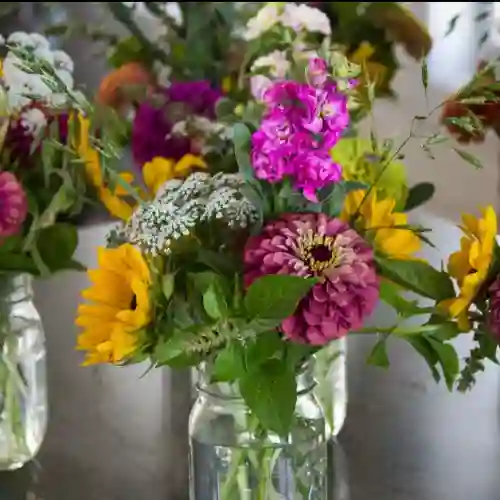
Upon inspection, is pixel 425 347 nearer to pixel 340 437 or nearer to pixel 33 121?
pixel 340 437

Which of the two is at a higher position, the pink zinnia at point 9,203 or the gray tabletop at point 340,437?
the pink zinnia at point 9,203

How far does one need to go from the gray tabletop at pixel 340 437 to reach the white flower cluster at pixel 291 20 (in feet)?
1.11

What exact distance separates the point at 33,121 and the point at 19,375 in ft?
0.72

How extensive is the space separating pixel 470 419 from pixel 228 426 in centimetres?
30

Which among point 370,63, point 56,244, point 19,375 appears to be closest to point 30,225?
point 56,244

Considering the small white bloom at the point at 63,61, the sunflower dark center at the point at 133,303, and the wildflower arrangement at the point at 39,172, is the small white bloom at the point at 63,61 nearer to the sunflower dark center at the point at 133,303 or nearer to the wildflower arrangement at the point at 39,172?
the wildflower arrangement at the point at 39,172

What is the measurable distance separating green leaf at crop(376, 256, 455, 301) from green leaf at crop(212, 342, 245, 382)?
0.42 ft

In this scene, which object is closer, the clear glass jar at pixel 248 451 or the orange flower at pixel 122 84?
the clear glass jar at pixel 248 451

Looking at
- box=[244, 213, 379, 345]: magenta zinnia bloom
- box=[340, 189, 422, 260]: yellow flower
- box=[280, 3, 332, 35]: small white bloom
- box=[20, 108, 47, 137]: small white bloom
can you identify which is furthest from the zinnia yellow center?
box=[280, 3, 332, 35]: small white bloom

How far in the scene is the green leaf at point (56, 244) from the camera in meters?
0.90

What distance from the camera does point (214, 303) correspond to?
0.67 meters

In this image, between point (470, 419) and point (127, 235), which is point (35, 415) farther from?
point (470, 419)

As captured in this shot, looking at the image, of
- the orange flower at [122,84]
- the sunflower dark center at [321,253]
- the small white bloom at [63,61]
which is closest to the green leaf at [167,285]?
the sunflower dark center at [321,253]

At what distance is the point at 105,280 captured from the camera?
0.70 metres
